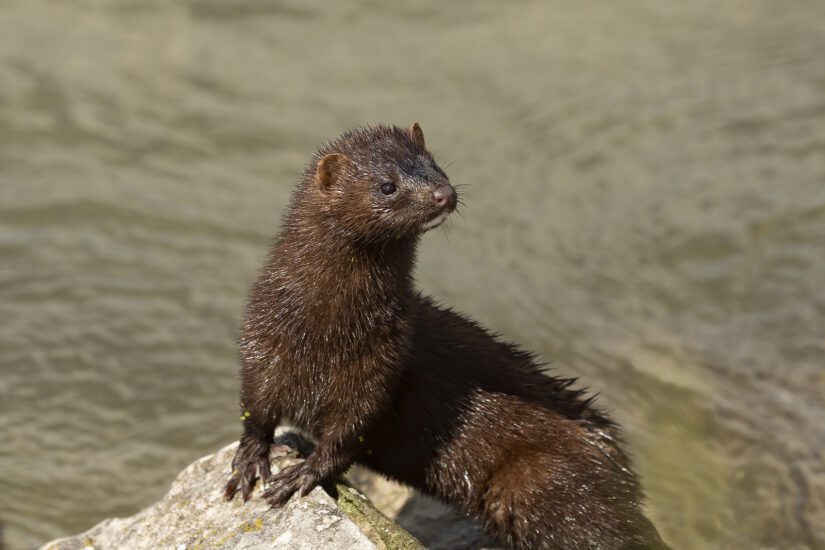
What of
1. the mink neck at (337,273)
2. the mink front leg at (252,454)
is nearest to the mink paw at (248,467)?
the mink front leg at (252,454)

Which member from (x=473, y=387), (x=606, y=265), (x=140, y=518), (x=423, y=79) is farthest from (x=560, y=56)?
(x=140, y=518)

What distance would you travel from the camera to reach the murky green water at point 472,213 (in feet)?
26.7

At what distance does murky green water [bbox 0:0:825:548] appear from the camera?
8.13 metres

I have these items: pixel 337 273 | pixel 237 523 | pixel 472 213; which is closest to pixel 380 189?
pixel 337 273

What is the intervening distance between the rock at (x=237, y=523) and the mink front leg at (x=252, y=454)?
0.06 meters

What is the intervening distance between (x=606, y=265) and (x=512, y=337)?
143cm

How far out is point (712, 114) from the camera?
1212 cm

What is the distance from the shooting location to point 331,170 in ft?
17.1

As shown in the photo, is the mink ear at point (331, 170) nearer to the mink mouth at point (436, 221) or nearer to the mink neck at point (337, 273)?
the mink neck at point (337, 273)

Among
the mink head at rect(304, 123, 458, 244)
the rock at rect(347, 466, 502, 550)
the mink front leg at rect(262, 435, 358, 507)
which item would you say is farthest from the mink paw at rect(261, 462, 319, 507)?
the mink head at rect(304, 123, 458, 244)

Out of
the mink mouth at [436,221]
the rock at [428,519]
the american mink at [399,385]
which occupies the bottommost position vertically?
the rock at [428,519]

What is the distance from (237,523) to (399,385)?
1038 millimetres

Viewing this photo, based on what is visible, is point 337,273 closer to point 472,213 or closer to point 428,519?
point 428,519

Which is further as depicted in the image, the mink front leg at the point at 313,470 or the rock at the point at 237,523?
the mink front leg at the point at 313,470
